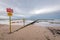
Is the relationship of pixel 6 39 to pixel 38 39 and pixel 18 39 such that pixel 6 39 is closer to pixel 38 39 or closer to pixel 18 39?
pixel 18 39

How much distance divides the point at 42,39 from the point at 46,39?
23cm

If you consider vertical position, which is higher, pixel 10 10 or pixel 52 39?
pixel 10 10

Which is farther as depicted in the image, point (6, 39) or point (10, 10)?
point (10, 10)

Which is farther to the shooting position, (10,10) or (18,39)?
(10,10)

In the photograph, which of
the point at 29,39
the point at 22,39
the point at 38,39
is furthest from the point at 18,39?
the point at 38,39

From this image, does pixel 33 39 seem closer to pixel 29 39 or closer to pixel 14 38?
pixel 29 39

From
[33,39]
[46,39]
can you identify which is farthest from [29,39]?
[46,39]

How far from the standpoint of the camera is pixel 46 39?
525 cm

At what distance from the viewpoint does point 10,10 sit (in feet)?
20.8

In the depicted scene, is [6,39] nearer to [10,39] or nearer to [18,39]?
[10,39]

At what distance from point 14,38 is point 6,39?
17.2 inches

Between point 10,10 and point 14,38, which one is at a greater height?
point 10,10

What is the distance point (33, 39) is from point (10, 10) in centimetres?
255

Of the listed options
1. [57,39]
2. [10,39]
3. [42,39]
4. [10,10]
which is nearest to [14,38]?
[10,39]
